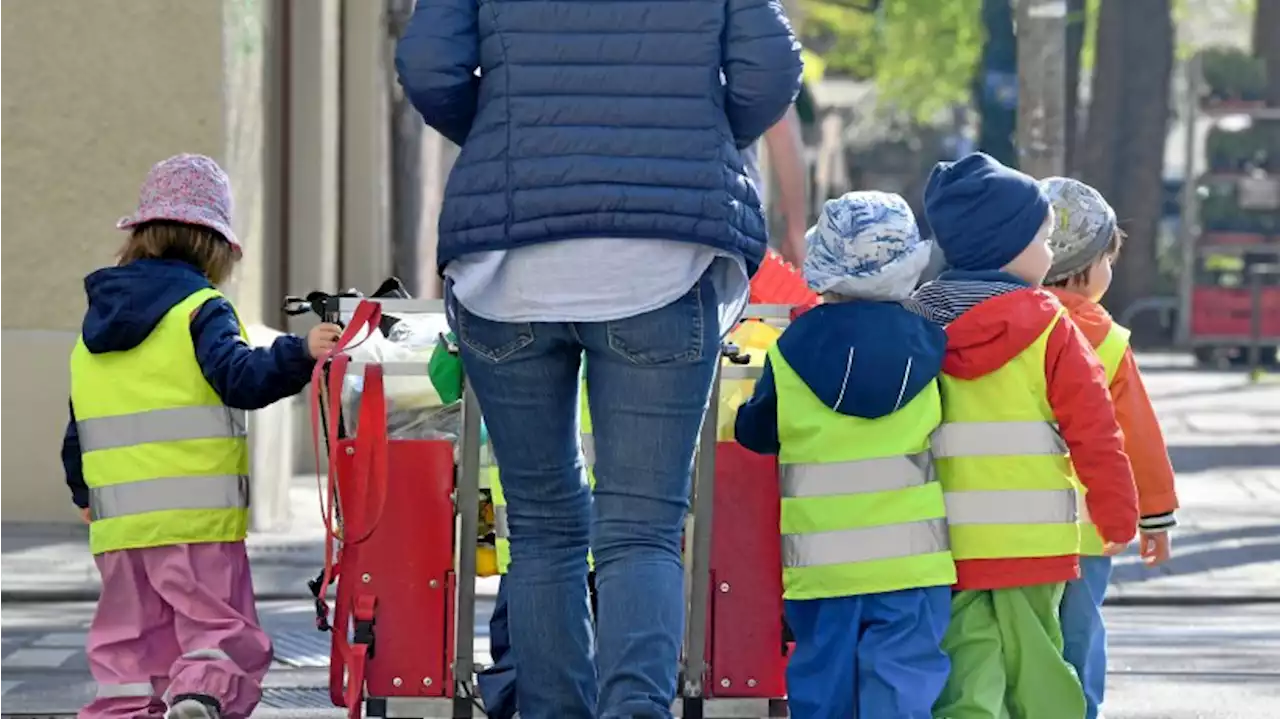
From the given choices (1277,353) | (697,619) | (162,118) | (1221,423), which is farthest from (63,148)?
(1277,353)

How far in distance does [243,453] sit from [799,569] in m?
1.30

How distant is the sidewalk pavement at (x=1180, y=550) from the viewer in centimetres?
925

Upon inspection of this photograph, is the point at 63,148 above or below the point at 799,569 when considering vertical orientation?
above

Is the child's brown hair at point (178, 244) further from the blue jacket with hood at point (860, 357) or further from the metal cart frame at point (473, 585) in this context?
the blue jacket with hood at point (860, 357)

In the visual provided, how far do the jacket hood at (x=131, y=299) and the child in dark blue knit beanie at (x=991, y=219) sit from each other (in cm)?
163

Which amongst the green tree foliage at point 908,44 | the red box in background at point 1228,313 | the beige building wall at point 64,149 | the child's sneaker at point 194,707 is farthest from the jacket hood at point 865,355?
the green tree foliage at point 908,44

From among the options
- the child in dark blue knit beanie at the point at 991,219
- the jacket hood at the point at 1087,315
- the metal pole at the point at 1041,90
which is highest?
the metal pole at the point at 1041,90

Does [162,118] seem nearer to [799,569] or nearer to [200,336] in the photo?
[200,336]

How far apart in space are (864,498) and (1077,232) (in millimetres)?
1150

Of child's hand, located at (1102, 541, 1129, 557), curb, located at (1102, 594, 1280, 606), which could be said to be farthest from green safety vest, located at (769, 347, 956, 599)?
curb, located at (1102, 594, 1280, 606)

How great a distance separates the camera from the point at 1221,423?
17.2 m

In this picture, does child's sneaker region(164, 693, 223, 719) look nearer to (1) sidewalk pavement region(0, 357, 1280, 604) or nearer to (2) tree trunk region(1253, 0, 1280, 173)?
(1) sidewalk pavement region(0, 357, 1280, 604)

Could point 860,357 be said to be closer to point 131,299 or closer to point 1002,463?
point 1002,463

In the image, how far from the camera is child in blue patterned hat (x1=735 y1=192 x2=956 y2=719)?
204 inches
